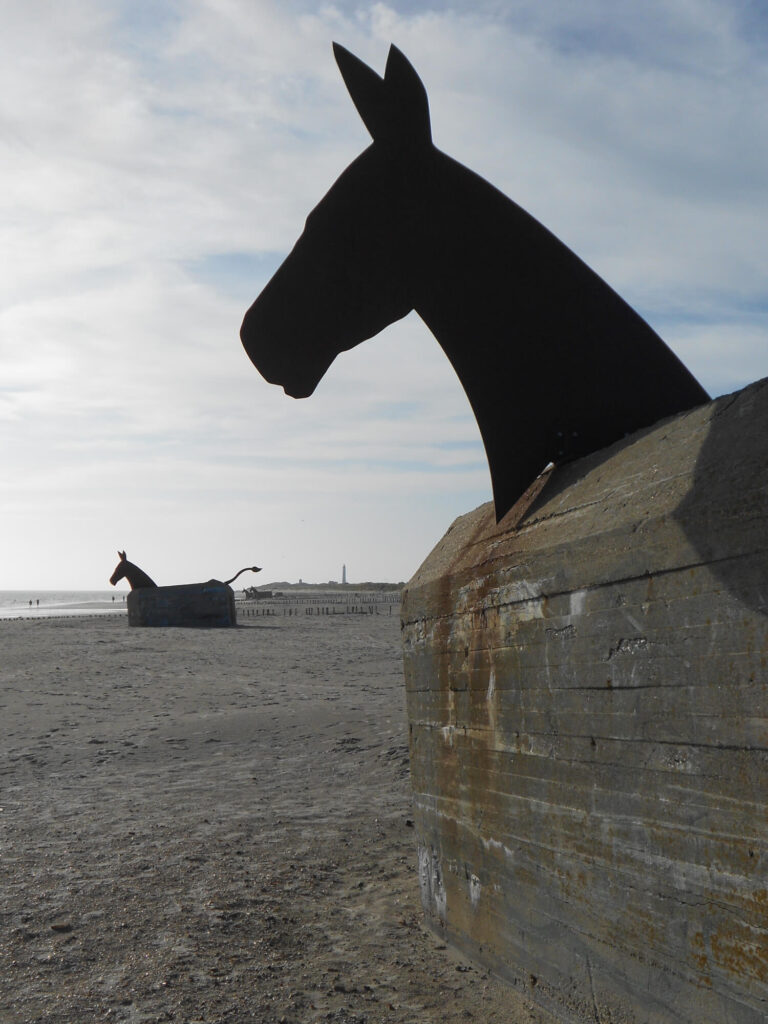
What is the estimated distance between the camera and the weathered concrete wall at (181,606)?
25.8 metres

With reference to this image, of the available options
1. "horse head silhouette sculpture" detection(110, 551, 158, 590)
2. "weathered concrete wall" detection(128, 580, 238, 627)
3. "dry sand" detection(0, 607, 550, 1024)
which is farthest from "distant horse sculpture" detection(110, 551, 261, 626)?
"dry sand" detection(0, 607, 550, 1024)

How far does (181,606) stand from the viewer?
25922 millimetres

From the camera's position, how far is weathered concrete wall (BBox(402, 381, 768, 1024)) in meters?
1.93

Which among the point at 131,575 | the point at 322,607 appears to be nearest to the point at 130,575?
the point at 131,575

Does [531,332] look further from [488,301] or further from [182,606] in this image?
[182,606]

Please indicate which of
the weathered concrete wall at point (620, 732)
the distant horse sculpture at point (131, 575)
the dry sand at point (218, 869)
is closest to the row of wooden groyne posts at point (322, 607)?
the distant horse sculpture at point (131, 575)

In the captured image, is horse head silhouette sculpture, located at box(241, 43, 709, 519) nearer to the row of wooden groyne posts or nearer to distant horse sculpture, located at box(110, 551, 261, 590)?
distant horse sculpture, located at box(110, 551, 261, 590)

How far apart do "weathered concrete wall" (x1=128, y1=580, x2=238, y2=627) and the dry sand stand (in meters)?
15.5

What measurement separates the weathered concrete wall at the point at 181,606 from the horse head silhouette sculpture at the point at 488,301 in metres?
23.3

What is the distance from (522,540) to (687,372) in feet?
3.51

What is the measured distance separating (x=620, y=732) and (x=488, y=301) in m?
1.76

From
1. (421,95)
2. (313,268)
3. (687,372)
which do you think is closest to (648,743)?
(687,372)

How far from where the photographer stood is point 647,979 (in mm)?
2195

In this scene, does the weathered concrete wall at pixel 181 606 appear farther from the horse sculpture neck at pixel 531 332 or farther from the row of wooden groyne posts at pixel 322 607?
the horse sculpture neck at pixel 531 332
